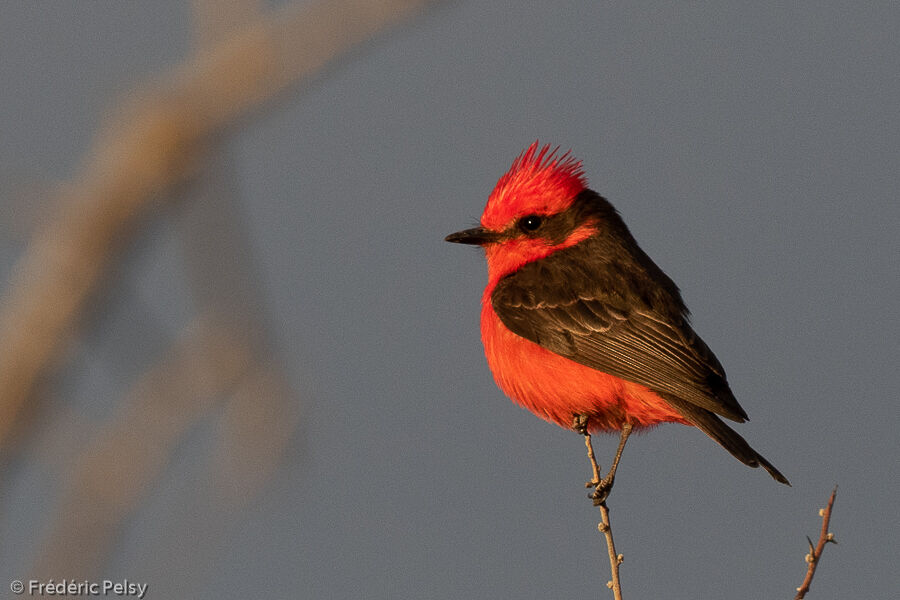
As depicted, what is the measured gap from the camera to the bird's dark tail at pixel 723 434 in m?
4.94

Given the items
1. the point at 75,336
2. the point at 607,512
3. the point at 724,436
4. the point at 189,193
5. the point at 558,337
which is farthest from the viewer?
the point at 558,337

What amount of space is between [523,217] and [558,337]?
0.87 m

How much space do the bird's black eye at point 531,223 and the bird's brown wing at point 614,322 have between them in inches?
7.9

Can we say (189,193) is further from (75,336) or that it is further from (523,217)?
(523,217)

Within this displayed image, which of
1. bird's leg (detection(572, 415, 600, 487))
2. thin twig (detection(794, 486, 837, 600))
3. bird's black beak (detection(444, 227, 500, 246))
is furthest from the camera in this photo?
bird's black beak (detection(444, 227, 500, 246))

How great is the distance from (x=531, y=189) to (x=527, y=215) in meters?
0.15

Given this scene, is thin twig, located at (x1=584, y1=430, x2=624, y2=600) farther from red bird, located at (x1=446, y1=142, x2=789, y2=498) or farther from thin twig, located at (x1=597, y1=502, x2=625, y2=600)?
red bird, located at (x1=446, y1=142, x2=789, y2=498)

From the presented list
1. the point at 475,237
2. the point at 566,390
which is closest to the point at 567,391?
the point at 566,390

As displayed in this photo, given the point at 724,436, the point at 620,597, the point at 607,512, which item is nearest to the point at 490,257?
the point at 724,436

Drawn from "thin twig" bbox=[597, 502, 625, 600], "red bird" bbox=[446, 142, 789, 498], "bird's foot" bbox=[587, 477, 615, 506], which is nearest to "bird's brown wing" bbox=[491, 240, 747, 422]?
"red bird" bbox=[446, 142, 789, 498]

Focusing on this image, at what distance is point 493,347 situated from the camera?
5809 mm

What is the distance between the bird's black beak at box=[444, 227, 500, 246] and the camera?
612cm

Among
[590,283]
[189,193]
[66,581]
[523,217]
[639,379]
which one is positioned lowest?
[66,581]

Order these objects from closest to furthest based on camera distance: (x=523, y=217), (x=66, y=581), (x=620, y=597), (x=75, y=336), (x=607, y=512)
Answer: (x=75, y=336), (x=66, y=581), (x=620, y=597), (x=607, y=512), (x=523, y=217)
